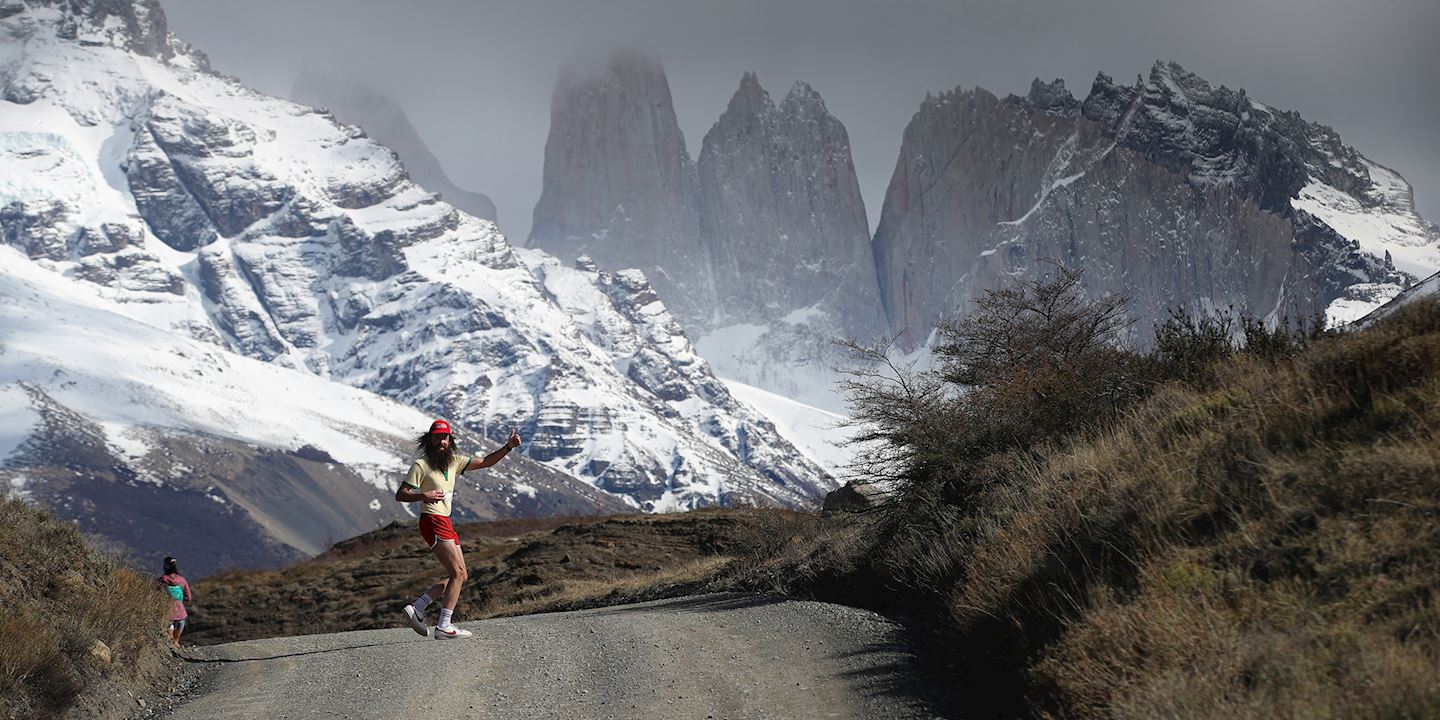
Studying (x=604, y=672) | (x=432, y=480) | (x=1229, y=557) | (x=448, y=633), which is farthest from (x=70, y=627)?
(x=1229, y=557)

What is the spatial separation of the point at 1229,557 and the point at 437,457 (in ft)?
26.7

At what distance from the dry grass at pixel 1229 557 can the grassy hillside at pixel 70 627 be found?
7.64 m

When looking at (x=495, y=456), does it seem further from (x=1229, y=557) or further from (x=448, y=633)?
(x=1229, y=557)

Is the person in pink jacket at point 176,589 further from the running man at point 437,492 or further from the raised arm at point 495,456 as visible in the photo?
the running man at point 437,492

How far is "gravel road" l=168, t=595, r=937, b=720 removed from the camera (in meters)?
10.6

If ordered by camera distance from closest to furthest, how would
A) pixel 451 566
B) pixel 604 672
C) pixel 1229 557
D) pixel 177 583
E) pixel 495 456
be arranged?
pixel 1229 557
pixel 604 672
pixel 451 566
pixel 495 456
pixel 177 583

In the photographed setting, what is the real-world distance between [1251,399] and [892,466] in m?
6.79

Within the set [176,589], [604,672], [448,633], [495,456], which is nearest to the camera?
[604,672]

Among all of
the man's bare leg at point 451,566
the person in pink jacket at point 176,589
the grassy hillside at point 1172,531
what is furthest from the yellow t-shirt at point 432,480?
the person in pink jacket at point 176,589

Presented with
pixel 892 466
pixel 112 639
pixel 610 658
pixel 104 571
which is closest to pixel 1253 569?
pixel 610 658

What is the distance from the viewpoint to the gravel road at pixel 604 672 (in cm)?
1058

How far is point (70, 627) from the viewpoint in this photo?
12039mm

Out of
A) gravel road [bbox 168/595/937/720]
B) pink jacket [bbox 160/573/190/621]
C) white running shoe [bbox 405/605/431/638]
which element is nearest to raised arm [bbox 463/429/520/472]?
white running shoe [bbox 405/605/431/638]

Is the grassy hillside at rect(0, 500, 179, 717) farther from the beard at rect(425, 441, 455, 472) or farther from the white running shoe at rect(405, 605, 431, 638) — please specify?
the beard at rect(425, 441, 455, 472)
